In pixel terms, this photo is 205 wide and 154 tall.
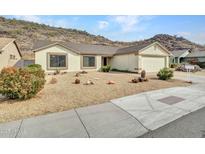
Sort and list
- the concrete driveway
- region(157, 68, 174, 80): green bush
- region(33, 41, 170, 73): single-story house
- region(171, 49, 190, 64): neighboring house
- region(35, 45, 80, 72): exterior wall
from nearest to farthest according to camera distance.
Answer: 1. the concrete driveway
2. region(157, 68, 174, 80): green bush
3. region(35, 45, 80, 72): exterior wall
4. region(33, 41, 170, 73): single-story house
5. region(171, 49, 190, 64): neighboring house

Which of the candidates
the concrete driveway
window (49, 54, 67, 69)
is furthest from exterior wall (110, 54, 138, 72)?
the concrete driveway

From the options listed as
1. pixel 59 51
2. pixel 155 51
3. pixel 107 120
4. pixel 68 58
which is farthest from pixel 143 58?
pixel 107 120

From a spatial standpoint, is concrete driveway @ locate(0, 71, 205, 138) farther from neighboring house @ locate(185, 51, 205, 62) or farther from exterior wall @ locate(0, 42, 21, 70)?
neighboring house @ locate(185, 51, 205, 62)

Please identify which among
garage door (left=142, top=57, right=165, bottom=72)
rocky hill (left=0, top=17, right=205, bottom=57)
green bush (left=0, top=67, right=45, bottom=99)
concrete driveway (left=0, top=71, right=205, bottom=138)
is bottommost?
concrete driveway (left=0, top=71, right=205, bottom=138)

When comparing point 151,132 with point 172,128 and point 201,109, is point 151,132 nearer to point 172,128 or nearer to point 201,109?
point 172,128

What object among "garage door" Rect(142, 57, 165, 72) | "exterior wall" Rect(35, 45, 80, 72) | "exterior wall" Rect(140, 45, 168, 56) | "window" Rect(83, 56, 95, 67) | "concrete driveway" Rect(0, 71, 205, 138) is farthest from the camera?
"window" Rect(83, 56, 95, 67)

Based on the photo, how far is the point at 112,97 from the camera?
772 centimetres

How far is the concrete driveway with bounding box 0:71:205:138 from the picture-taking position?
413 centimetres

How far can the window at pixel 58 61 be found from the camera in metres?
18.9

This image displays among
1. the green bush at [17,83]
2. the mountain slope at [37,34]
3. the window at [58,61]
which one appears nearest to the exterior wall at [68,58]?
the window at [58,61]

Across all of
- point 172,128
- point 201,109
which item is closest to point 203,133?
point 172,128

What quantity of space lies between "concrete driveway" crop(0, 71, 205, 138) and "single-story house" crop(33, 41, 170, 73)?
13.8m

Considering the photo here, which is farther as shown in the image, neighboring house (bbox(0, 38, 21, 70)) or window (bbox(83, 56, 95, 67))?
window (bbox(83, 56, 95, 67))
